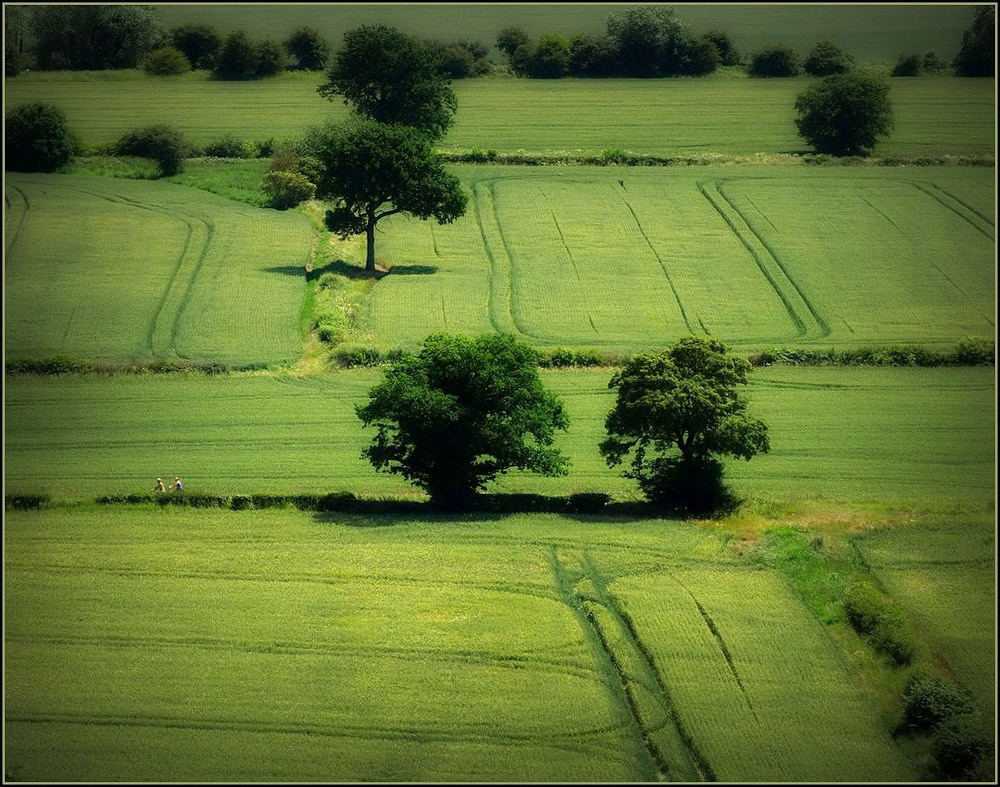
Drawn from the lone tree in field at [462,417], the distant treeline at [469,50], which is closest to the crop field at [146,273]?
the lone tree in field at [462,417]

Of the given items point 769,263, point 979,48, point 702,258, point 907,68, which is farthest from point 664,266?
point 979,48

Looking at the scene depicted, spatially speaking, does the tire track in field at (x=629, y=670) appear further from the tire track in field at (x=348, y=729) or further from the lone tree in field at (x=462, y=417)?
the lone tree in field at (x=462, y=417)

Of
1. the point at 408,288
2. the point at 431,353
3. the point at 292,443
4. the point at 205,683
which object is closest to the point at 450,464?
the point at 431,353

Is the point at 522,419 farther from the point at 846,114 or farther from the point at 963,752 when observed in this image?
the point at 846,114

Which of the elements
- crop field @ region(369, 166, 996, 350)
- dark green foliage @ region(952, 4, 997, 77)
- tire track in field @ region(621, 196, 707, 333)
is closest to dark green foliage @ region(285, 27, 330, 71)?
crop field @ region(369, 166, 996, 350)

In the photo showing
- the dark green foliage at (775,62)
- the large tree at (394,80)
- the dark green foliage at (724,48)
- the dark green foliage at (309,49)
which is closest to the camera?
the large tree at (394,80)
